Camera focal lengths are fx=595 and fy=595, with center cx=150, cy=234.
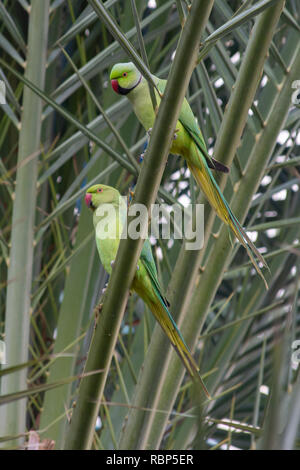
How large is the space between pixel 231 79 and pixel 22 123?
0.48 m

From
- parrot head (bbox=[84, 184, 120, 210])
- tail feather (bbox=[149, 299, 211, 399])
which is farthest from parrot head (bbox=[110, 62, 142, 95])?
tail feather (bbox=[149, 299, 211, 399])

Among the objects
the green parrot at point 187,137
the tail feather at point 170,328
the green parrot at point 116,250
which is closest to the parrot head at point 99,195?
the green parrot at point 116,250

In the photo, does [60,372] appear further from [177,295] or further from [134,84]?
[134,84]

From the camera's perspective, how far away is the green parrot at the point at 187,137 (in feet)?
3.32

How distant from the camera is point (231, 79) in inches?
44.5

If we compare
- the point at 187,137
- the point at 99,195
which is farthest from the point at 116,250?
the point at 187,137

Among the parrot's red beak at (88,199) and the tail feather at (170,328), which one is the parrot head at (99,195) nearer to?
the parrot's red beak at (88,199)

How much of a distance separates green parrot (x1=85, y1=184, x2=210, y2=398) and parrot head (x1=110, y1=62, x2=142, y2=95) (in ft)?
0.69

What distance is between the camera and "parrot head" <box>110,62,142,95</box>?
122cm

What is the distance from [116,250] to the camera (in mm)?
1233

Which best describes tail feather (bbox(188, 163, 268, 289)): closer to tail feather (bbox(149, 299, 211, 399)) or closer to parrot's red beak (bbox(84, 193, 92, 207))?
tail feather (bbox(149, 299, 211, 399))

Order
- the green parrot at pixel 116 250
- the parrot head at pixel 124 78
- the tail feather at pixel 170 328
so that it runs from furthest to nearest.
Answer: the parrot head at pixel 124 78 → the green parrot at pixel 116 250 → the tail feather at pixel 170 328

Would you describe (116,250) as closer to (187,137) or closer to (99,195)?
(99,195)

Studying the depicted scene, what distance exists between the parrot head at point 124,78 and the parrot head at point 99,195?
21 centimetres
